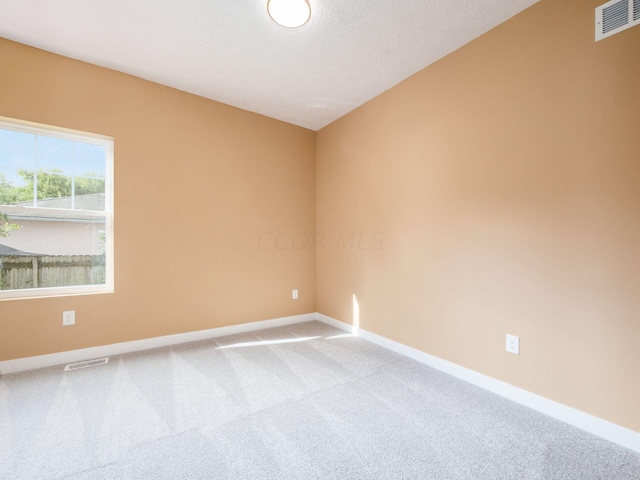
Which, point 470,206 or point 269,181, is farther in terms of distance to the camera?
point 269,181

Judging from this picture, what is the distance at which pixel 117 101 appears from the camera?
8.46ft

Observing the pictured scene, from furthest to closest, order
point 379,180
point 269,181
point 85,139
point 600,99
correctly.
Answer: point 269,181, point 379,180, point 85,139, point 600,99

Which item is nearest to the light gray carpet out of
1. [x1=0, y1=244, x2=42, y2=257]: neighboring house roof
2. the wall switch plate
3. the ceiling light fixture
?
the wall switch plate

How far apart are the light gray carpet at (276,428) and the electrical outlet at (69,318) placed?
37 cm

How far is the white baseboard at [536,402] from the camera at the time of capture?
148 centimetres

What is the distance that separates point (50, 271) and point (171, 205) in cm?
113

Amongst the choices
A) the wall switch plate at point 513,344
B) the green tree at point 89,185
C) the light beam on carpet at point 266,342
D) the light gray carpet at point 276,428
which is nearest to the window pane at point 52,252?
the green tree at point 89,185

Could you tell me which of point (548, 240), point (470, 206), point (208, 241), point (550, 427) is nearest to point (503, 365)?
point (550, 427)

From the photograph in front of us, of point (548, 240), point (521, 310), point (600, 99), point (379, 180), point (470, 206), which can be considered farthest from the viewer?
point (379, 180)

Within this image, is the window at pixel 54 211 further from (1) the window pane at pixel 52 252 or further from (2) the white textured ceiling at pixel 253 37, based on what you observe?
(2) the white textured ceiling at pixel 253 37

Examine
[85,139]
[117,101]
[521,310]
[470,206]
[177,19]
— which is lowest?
[521,310]

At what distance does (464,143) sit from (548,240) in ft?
3.09

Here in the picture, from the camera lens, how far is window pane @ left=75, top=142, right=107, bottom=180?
2.52 meters

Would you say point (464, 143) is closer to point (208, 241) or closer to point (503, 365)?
point (503, 365)
